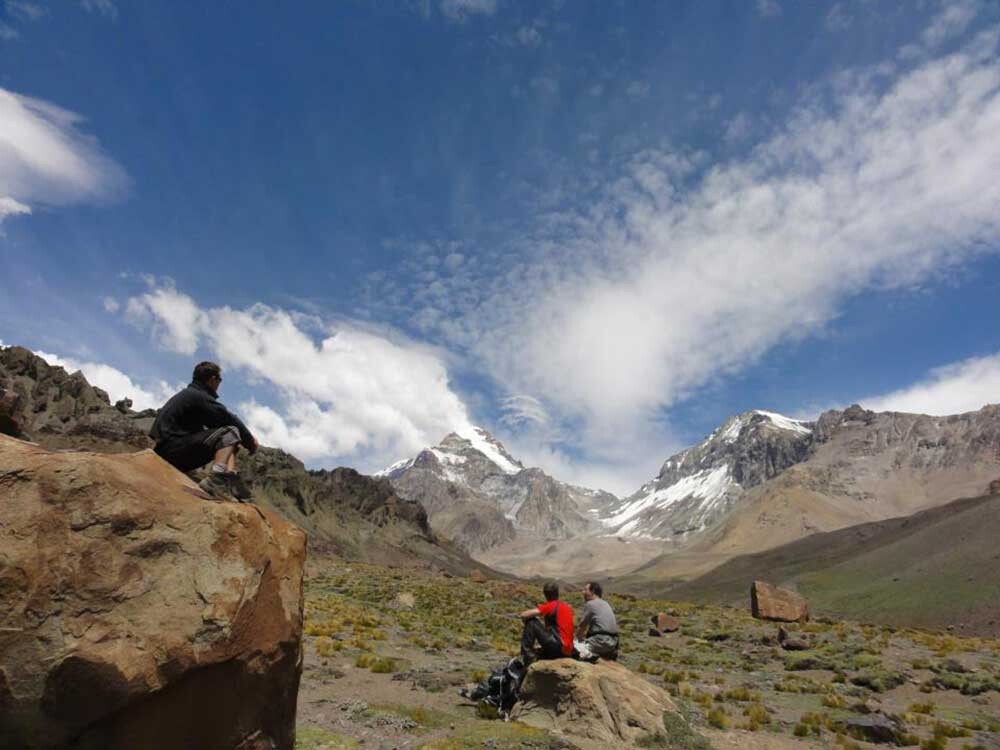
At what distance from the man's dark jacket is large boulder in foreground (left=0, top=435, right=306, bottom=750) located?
2.21 ft

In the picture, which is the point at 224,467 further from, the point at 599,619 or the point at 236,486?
the point at 599,619

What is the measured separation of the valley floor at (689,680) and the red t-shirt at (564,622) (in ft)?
6.02

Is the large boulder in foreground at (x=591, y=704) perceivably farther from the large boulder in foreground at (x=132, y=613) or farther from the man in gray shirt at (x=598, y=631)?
the large boulder in foreground at (x=132, y=613)

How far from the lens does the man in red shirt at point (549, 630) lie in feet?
41.6

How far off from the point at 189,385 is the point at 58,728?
4033mm

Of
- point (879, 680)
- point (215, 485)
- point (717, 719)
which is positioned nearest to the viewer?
point (215, 485)

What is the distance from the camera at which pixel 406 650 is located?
2212 cm

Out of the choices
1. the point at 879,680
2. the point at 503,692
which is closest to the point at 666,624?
the point at 879,680

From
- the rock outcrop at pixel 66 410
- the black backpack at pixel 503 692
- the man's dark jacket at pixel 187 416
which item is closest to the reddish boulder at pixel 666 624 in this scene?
the black backpack at pixel 503 692

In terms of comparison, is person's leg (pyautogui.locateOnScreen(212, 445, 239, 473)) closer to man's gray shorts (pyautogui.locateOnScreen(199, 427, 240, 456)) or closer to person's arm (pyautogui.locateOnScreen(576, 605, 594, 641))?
man's gray shorts (pyautogui.locateOnScreen(199, 427, 240, 456))

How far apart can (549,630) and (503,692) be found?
6.36 feet

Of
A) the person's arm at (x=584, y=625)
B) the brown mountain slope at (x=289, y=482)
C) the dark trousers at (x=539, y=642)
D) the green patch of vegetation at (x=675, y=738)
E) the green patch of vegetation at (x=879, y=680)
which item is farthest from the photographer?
the brown mountain slope at (x=289, y=482)

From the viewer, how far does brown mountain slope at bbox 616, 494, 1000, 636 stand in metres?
76.3

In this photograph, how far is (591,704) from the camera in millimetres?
11516
